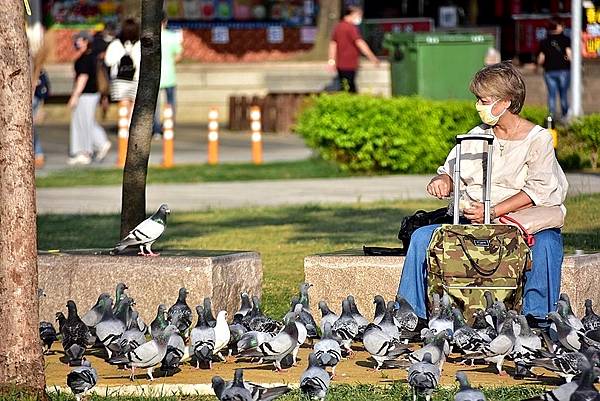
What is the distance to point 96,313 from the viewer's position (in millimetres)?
8625

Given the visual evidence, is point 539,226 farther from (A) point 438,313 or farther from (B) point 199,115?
(B) point 199,115

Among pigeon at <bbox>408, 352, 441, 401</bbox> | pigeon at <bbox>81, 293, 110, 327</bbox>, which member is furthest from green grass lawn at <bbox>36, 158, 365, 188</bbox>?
pigeon at <bbox>408, 352, 441, 401</bbox>

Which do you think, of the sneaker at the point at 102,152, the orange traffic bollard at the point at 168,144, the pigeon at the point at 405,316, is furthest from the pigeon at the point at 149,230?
the sneaker at the point at 102,152

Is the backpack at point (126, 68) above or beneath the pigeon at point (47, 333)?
above

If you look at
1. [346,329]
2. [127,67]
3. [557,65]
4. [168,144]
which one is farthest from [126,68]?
[346,329]

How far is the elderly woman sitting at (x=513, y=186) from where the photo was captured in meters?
8.34

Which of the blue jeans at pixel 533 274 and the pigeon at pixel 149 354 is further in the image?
the blue jeans at pixel 533 274

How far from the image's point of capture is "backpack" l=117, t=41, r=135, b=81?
22.9 metres

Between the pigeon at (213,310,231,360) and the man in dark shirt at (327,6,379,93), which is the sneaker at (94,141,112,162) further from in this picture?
the pigeon at (213,310,231,360)

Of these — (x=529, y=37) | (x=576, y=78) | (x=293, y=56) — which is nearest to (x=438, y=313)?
(x=576, y=78)

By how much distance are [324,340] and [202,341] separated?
78cm

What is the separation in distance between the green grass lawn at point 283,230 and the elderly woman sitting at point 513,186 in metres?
2.56

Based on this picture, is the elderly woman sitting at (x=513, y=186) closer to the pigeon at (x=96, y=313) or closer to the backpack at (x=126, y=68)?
the pigeon at (x=96, y=313)

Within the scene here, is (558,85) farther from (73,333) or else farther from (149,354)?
(149,354)
